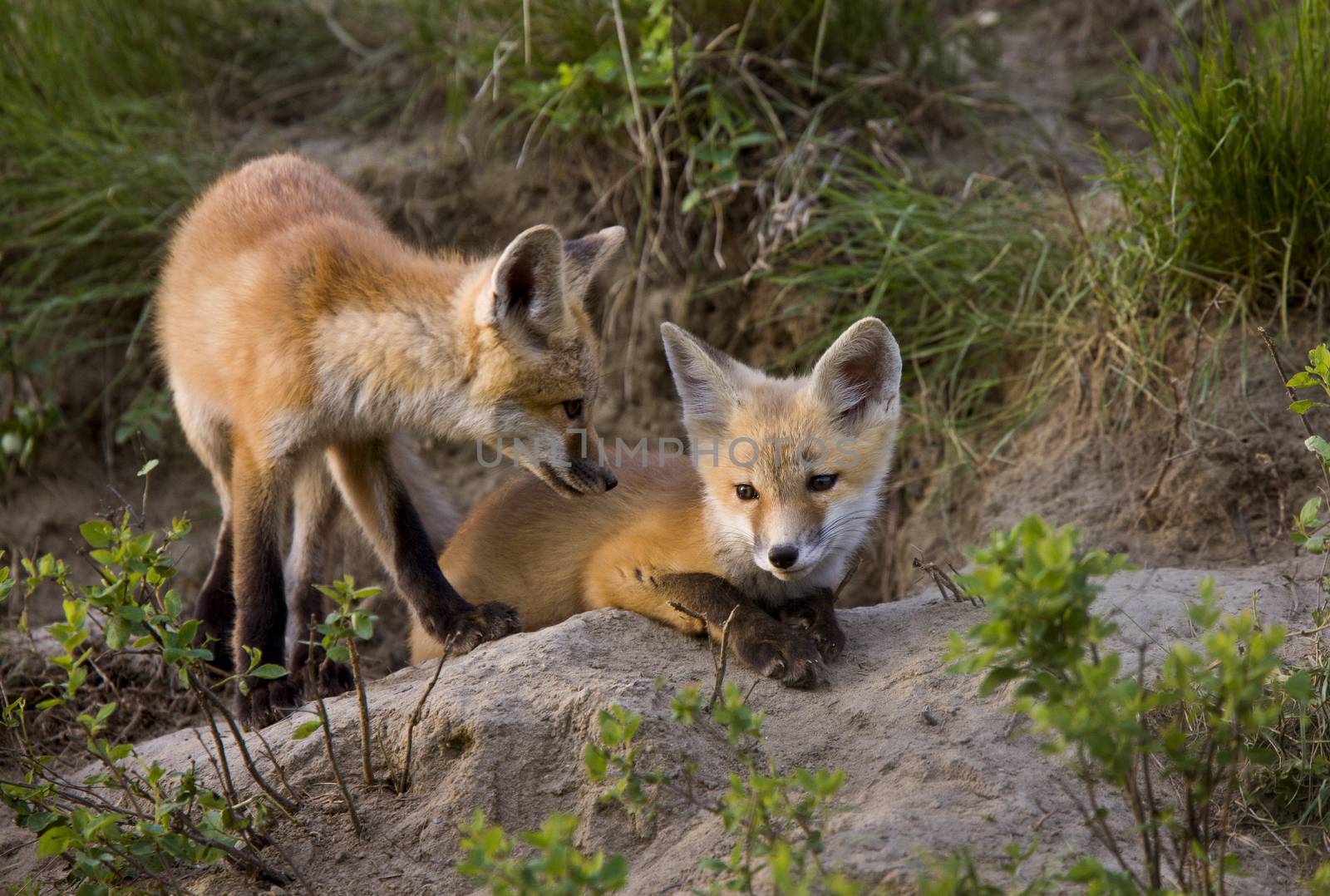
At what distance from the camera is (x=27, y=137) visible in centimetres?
478

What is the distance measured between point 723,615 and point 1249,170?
2.24 meters

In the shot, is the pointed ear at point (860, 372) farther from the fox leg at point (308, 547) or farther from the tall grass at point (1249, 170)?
the fox leg at point (308, 547)

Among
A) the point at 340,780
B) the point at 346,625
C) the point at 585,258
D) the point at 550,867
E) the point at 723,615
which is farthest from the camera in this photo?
the point at 585,258

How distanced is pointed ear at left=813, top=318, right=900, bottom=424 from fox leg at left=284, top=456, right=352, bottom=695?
1.65m

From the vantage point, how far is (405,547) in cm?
340

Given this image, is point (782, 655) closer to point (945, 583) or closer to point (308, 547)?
point (945, 583)

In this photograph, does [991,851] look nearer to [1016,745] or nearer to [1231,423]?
[1016,745]

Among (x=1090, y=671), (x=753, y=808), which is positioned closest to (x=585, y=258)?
(x=753, y=808)

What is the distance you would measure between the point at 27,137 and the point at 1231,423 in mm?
4767

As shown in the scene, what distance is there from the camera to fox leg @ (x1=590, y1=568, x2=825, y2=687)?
9.03ft

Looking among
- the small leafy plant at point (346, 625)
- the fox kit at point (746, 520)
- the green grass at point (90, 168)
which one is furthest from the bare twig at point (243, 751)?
the green grass at point (90, 168)

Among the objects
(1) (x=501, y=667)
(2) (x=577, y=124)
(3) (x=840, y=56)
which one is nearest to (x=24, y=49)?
(2) (x=577, y=124)

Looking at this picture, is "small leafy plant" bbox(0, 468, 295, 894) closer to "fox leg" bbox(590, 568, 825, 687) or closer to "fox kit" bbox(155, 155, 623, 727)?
"fox kit" bbox(155, 155, 623, 727)

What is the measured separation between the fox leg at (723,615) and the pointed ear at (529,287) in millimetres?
736
